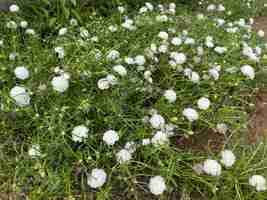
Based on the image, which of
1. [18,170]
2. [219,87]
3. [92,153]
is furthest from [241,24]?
[18,170]

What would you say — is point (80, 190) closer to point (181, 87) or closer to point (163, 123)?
point (163, 123)

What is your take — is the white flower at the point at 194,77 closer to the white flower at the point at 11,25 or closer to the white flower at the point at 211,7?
the white flower at the point at 11,25

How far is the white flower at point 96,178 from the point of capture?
1617 millimetres

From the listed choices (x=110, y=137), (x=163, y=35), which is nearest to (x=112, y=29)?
(x=163, y=35)

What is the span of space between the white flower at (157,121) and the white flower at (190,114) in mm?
170

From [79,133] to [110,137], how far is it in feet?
0.57

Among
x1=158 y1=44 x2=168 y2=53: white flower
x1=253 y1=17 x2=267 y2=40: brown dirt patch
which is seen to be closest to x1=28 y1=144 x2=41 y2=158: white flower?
x1=158 y1=44 x2=168 y2=53: white flower

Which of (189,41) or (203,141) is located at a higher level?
(189,41)

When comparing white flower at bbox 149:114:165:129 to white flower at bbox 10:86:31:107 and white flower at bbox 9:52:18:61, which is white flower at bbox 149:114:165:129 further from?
white flower at bbox 9:52:18:61

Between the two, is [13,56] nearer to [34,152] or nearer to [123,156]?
[34,152]

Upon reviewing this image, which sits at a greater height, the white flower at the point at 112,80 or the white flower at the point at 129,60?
the white flower at the point at 129,60

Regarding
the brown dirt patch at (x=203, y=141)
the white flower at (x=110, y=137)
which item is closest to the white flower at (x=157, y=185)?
the white flower at (x=110, y=137)

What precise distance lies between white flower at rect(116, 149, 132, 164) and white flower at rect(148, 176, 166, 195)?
0.17 m

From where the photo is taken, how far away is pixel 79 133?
1733 millimetres
